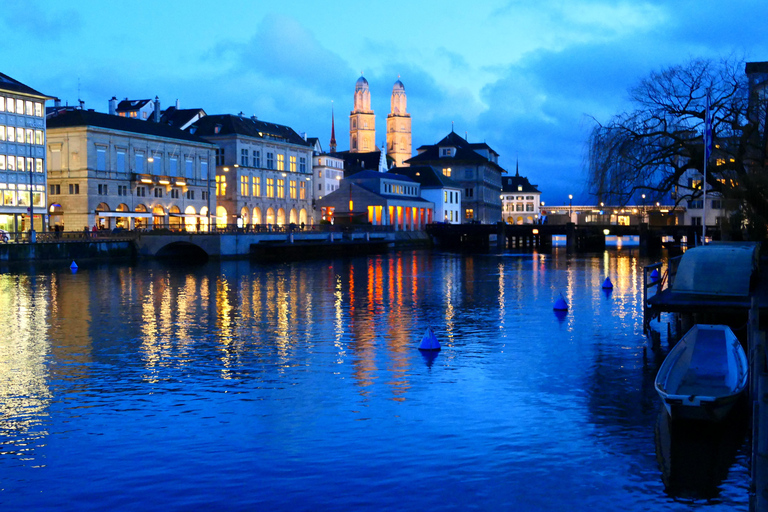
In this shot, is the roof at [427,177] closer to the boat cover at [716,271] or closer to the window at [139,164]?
the window at [139,164]

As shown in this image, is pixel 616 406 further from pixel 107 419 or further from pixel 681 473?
pixel 107 419

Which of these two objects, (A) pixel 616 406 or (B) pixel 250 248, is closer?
(A) pixel 616 406

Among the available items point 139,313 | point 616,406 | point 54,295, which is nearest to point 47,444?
point 616,406

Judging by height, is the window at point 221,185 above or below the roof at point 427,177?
below

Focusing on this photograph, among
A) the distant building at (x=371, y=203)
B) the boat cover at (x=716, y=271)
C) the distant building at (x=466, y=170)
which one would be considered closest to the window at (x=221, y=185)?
the distant building at (x=371, y=203)

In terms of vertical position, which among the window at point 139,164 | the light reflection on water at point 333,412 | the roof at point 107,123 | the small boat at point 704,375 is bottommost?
the light reflection on water at point 333,412

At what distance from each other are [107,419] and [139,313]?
19731mm

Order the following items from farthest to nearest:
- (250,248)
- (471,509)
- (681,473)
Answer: (250,248) < (681,473) < (471,509)

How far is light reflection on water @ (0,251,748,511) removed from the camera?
1259 cm

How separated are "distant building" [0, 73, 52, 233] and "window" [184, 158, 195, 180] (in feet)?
71.8

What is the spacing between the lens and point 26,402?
1817 cm

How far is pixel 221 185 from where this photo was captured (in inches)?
4786

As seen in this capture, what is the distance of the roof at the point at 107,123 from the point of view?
9506cm

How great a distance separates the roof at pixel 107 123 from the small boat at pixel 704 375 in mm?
87810
